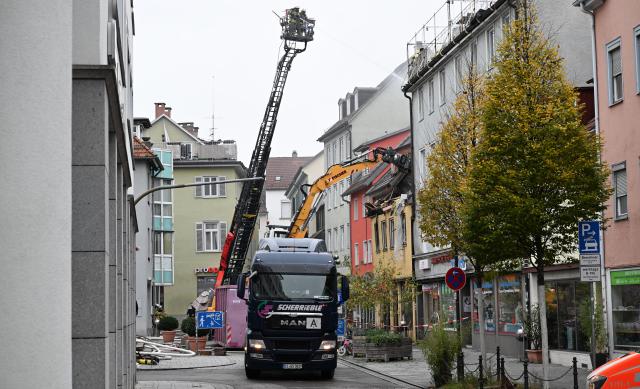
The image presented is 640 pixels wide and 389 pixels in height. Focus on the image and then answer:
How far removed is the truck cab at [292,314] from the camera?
2750 cm

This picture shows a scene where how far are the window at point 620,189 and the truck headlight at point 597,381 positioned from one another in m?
13.9

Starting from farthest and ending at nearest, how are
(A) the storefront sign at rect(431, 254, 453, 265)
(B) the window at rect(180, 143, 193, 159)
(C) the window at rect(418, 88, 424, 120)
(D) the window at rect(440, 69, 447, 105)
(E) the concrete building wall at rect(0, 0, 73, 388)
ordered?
(B) the window at rect(180, 143, 193, 159), (C) the window at rect(418, 88, 424, 120), (D) the window at rect(440, 69, 447, 105), (A) the storefront sign at rect(431, 254, 453, 265), (E) the concrete building wall at rect(0, 0, 73, 388)

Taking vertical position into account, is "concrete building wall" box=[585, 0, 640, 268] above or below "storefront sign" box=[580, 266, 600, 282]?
above

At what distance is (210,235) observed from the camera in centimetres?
8206

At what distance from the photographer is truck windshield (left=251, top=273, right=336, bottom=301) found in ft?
90.6

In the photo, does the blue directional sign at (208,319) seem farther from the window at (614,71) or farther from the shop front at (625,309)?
the window at (614,71)

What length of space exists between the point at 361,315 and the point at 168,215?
17.2 m

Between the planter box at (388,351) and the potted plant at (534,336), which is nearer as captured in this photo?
the potted plant at (534,336)

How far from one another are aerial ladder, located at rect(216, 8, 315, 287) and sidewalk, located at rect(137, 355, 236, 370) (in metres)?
6.52

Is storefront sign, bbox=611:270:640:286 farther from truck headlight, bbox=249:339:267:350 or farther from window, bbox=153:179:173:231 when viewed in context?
window, bbox=153:179:173:231

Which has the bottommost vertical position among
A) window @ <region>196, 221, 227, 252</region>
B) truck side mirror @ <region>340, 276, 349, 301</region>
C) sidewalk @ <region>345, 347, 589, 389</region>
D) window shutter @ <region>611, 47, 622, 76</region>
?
sidewalk @ <region>345, 347, 589, 389</region>

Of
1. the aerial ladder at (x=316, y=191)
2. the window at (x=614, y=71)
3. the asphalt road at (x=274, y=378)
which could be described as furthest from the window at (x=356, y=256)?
the window at (x=614, y=71)

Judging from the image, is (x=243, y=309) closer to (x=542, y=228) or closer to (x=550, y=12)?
(x=550, y=12)

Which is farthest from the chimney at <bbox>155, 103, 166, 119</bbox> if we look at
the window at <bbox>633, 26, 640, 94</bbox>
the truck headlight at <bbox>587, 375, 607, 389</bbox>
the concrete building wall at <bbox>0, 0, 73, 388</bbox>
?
the concrete building wall at <bbox>0, 0, 73, 388</bbox>
